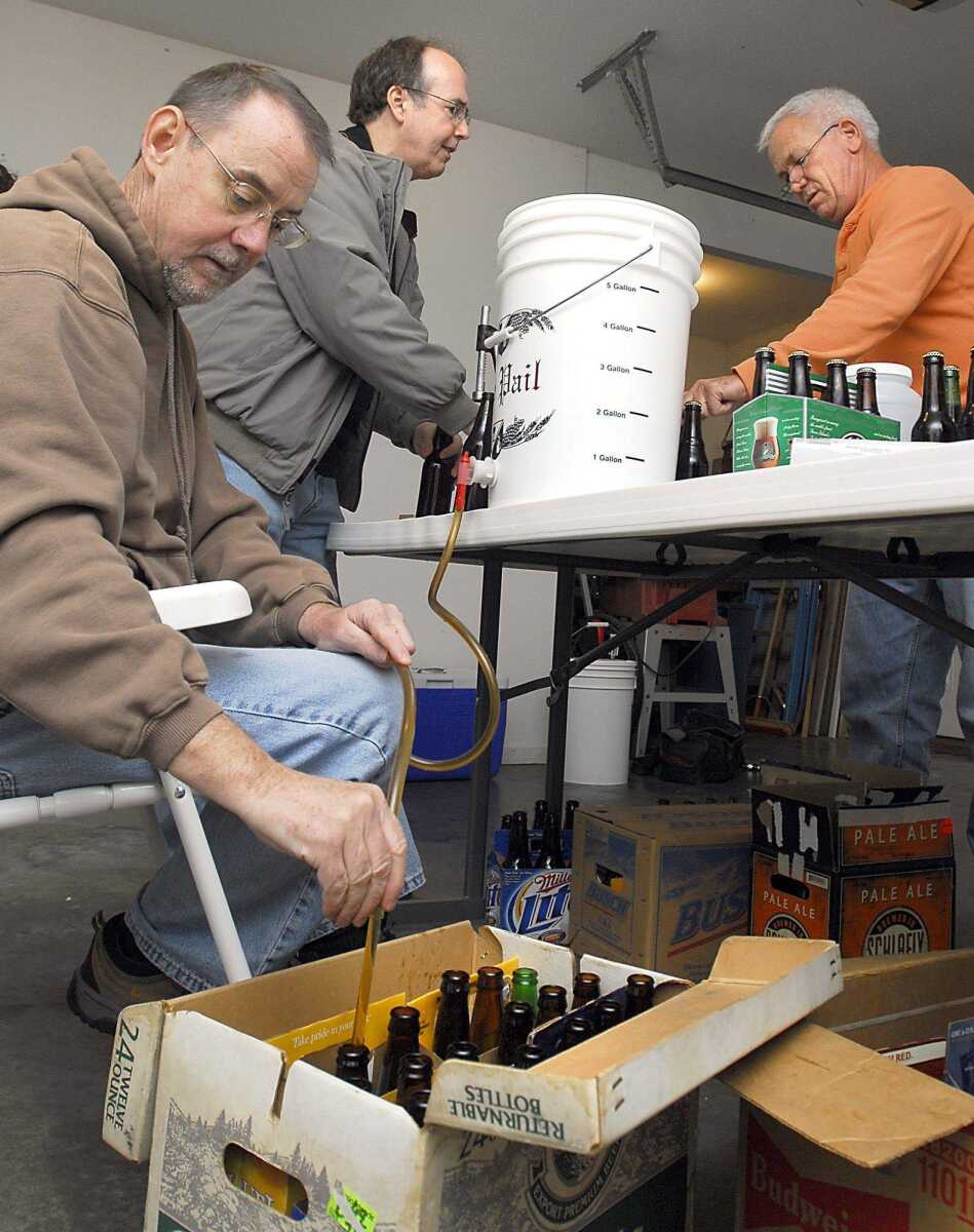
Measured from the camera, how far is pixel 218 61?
12.9ft

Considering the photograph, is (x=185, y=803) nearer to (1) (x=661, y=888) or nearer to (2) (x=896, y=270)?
(1) (x=661, y=888)

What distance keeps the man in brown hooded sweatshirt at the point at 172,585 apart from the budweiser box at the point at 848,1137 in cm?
31

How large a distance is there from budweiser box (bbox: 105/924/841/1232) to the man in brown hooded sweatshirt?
0.14m

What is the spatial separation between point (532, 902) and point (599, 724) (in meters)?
2.14

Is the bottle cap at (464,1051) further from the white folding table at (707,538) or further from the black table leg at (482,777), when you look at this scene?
the black table leg at (482,777)

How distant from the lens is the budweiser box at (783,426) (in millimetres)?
1062

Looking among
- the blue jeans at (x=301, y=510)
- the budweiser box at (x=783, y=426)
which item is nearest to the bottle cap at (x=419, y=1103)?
the budweiser box at (x=783, y=426)

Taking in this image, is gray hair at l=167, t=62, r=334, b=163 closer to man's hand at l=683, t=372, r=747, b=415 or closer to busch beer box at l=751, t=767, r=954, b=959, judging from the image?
man's hand at l=683, t=372, r=747, b=415

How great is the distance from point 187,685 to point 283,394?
1118mm

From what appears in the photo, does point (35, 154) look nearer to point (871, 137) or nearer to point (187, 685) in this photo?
point (871, 137)

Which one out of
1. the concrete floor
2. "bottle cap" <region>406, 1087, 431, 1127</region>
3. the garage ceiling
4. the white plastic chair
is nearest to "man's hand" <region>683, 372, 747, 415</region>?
the concrete floor

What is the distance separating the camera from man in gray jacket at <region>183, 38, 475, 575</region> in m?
1.73

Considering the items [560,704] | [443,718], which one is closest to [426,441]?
[560,704]

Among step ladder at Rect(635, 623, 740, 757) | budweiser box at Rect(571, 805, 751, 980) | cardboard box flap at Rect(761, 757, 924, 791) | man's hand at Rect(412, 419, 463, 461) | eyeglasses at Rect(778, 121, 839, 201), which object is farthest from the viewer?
step ladder at Rect(635, 623, 740, 757)
